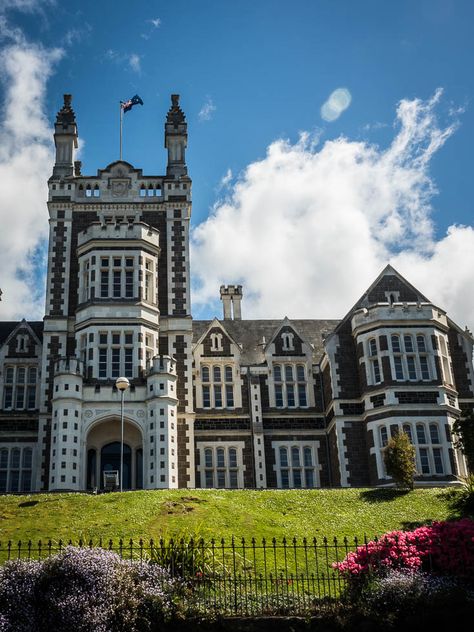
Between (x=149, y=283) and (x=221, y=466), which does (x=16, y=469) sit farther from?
(x=149, y=283)

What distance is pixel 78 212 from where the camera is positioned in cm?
4956

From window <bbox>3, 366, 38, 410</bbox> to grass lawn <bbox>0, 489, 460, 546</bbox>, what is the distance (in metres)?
11.4

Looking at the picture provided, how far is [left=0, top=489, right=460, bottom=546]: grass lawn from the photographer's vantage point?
29.7 meters

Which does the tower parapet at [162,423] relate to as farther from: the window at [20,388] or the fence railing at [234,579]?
the fence railing at [234,579]

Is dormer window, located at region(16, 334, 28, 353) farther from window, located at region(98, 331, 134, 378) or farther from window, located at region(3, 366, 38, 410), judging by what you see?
window, located at region(98, 331, 134, 378)

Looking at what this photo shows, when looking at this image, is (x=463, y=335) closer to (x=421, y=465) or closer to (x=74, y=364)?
(x=421, y=465)

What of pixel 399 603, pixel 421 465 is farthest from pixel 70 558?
pixel 421 465

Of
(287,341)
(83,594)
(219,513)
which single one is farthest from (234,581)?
(287,341)

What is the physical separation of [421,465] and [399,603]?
72.9 feet

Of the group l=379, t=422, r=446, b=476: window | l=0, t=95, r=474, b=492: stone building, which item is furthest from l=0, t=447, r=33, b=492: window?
l=379, t=422, r=446, b=476: window

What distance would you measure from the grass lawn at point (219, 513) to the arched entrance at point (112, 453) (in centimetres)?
694

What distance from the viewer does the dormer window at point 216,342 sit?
49.7 meters

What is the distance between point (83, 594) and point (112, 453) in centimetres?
2343

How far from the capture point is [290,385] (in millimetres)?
49438
